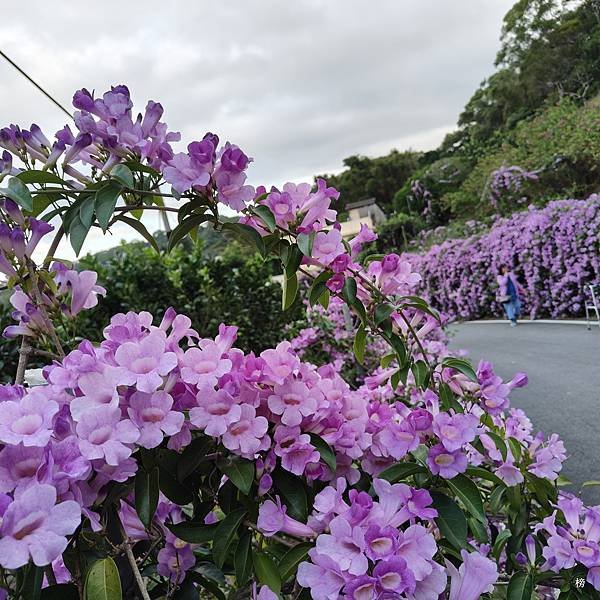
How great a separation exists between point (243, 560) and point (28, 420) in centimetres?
35

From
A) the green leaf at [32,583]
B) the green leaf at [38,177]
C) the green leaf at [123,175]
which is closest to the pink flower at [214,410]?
the green leaf at [32,583]

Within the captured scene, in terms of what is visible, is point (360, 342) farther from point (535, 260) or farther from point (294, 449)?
point (535, 260)

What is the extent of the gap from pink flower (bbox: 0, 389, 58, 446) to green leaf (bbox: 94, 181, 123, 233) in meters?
0.27

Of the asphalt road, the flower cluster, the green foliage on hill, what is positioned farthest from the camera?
the green foliage on hill

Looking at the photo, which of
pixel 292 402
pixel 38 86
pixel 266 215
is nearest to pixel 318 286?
pixel 266 215

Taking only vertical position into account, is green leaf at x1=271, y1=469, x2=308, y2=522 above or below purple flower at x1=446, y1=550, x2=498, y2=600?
above

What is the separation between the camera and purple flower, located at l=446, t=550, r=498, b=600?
746 millimetres

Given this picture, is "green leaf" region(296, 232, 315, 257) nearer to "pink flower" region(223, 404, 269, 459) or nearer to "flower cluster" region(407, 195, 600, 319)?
"pink flower" region(223, 404, 269, 459)

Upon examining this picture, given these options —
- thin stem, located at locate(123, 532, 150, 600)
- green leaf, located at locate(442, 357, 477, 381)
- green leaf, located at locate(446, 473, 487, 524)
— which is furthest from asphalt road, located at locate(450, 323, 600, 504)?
thin stem, located at locate(123, 532, 150, 600)

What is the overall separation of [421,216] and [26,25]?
27.5m

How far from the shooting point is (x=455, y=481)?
0.87 m

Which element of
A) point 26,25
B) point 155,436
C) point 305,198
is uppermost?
point 26,25

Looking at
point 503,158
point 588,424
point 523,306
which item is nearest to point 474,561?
point 588,424

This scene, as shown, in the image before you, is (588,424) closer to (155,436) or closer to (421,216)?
(155,436)
